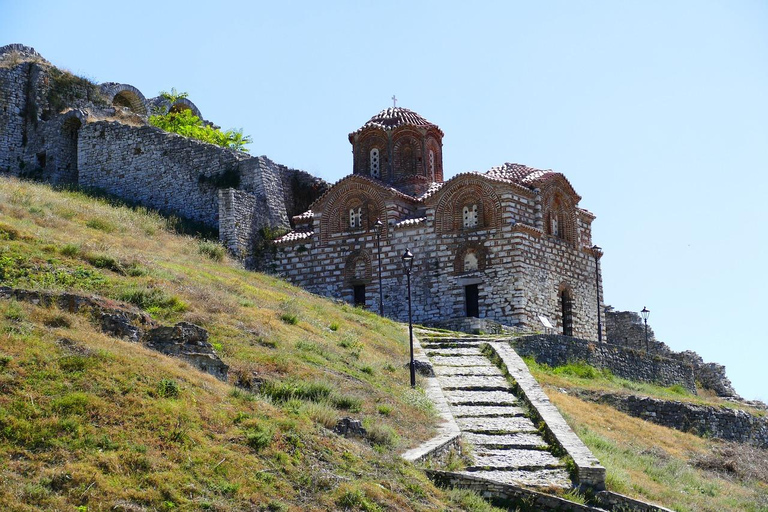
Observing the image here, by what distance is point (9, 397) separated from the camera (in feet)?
43.2

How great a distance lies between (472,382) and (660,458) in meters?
4.36

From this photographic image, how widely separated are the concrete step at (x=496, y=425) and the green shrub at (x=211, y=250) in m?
14.1

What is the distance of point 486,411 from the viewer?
20.6 m

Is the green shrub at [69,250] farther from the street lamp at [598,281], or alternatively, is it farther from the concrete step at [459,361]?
the street lamp at [598,281]

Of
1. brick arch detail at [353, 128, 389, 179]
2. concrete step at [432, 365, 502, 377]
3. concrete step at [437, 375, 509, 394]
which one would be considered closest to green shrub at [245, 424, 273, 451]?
concrete step at [437, 375, 509, 394]

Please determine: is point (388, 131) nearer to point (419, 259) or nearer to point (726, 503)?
point (419, 259)

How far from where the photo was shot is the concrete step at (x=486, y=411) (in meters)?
20.2

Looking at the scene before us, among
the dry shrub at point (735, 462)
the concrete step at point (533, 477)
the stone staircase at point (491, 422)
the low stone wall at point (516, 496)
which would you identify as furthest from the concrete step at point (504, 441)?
the dry shrub at point (735, 462)

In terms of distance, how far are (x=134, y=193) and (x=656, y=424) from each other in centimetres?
2120

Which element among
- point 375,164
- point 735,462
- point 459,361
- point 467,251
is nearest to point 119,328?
point 459,361

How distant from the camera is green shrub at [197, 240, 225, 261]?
31781mm

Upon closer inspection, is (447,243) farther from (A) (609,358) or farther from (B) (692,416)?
(B) (692,416)

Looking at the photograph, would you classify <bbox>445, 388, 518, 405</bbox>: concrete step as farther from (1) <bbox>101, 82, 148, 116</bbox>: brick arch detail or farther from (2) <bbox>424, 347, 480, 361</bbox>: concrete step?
(1) <bbox>101, 82, 148, 116</bbox>: brick arch detail

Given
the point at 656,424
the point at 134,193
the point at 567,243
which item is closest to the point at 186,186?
the point at 134,193
